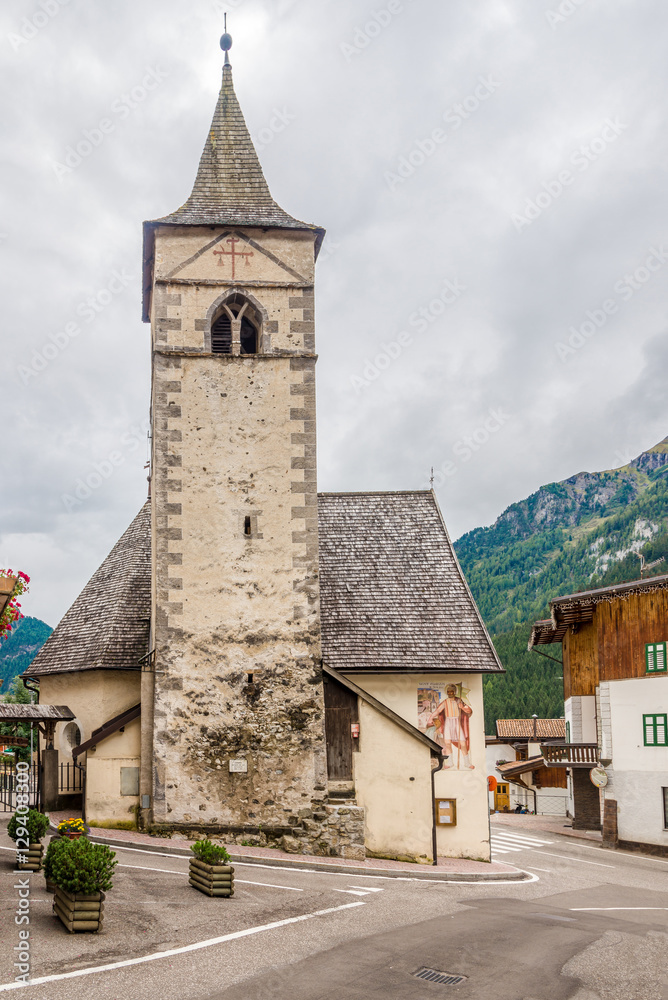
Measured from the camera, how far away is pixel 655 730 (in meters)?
30.2

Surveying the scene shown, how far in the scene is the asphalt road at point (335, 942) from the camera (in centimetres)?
1082

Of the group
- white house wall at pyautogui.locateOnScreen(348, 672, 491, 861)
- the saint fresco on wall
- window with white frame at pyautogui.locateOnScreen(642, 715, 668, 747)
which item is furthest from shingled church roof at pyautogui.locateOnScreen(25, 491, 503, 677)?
window with white frame at pyautogui.locateOnScreen(642, 715, 668, 747)

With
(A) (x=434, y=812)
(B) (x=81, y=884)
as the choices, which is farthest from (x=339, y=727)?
(B) (x=81, y=884)

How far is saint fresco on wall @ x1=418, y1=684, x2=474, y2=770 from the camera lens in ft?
80.6

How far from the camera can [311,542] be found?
920 inches

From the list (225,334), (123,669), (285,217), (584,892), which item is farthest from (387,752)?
(285,217)

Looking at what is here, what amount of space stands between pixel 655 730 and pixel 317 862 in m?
14.3

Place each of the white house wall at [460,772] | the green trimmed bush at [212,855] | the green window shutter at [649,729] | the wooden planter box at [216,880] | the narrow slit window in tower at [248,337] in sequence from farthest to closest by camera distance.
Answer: the green window shutter at [649,729] < the narrow slit window in tower at [248,337] < the white house wall at [460,772] < the green trimmed bush at [212,855] < the wooden planter box at [216,880]

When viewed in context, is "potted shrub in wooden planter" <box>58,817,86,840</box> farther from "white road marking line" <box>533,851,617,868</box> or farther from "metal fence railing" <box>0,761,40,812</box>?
"white road marking line" <box>533,851,617,868</box>

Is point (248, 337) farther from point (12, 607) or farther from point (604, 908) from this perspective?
point (604, 908)

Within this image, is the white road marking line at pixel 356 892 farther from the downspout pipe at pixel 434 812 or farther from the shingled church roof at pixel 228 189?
the shingled church roof at pixel 228 189

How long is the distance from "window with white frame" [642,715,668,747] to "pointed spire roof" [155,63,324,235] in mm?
18361

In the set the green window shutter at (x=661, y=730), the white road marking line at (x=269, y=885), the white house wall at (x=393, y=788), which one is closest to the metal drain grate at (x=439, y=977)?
the white road marking line at (x=269, y=885)

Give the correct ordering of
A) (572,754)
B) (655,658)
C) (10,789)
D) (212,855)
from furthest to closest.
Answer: (572,754), (655,658), (10,789), (212,855)
